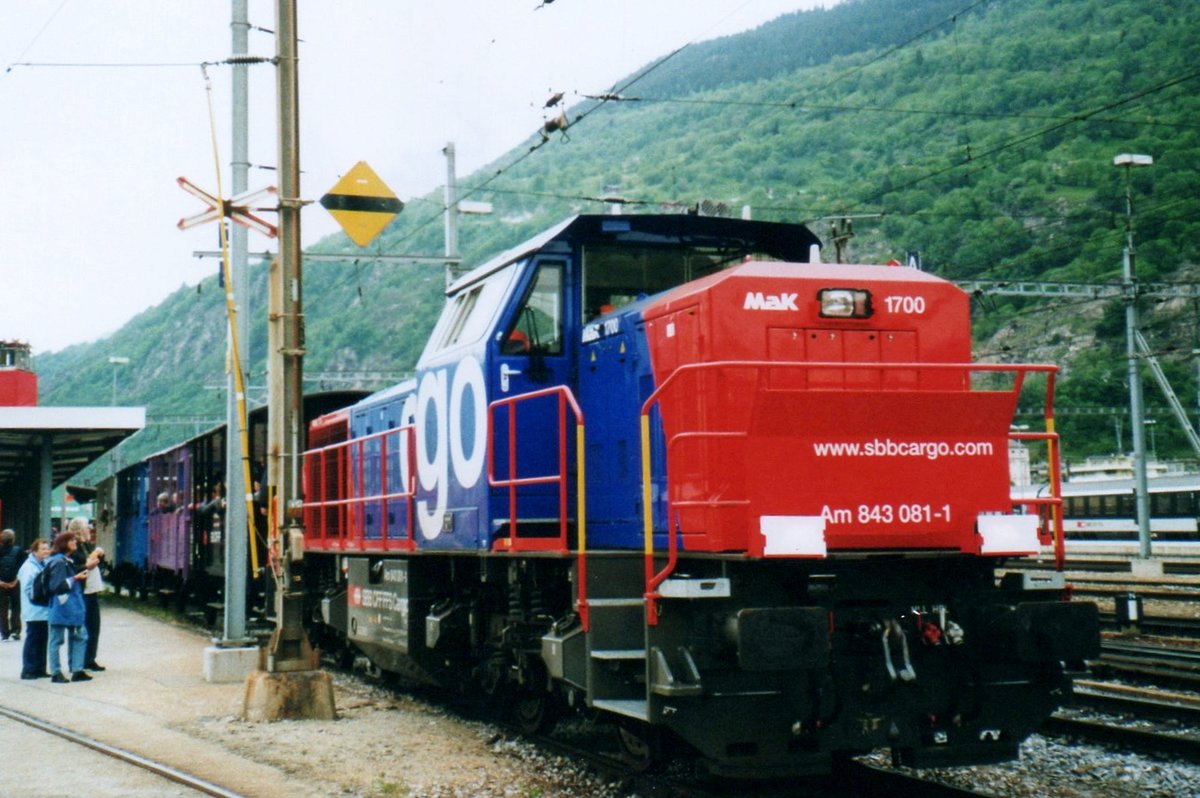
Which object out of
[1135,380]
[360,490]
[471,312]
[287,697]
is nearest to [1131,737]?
[471,312]

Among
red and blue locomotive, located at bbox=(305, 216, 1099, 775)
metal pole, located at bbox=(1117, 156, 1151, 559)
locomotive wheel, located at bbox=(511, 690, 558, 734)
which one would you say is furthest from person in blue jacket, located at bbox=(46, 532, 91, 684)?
metal pole, located at bbox=(1117, 156, 1151, 559)

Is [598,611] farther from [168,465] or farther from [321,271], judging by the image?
[321,271]

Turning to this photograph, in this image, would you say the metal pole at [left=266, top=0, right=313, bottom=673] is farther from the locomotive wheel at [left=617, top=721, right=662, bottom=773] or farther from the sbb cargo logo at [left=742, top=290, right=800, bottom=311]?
the sbb cargo logo at [left=742, top=290, right=800, bottom=311]

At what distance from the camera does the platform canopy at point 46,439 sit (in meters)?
21.0

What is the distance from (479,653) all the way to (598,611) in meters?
2.90

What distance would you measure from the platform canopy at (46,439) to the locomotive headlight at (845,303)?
685 inches

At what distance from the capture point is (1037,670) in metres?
6.44

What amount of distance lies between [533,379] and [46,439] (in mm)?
17335

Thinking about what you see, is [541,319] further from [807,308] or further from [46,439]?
[46,439]

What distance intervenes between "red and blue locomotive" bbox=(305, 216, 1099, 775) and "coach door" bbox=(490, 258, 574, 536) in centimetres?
2

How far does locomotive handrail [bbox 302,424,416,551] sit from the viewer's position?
9.96m

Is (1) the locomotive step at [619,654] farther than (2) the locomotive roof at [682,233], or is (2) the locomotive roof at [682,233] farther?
(2) the locomotive roof at [682,233]

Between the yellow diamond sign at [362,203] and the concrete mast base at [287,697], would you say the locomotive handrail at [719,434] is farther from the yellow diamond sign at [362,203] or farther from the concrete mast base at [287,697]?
the yellow diamond sign at [362,203]

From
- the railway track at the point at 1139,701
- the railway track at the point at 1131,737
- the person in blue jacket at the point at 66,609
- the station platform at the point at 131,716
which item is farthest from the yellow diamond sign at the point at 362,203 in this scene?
the railway track at the point at 1139,701
